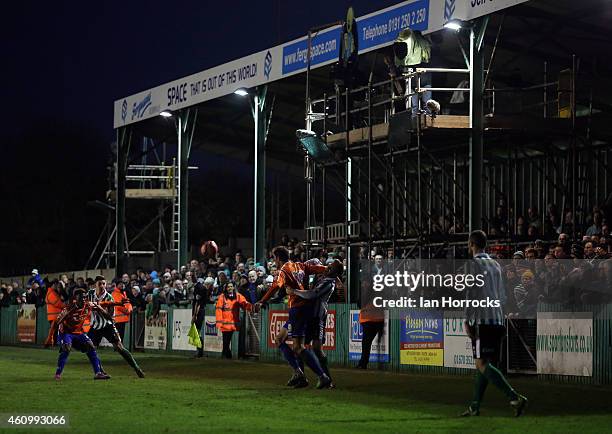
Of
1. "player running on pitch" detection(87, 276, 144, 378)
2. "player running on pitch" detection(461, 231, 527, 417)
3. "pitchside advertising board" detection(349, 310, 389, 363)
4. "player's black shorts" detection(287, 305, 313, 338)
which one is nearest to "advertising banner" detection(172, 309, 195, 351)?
"player running on pitch" detection(87, 276, 144, 378)

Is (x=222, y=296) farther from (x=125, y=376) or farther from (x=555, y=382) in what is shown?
(x=555, y=382)

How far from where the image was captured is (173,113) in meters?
38.3

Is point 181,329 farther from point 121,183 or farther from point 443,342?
point 443,342

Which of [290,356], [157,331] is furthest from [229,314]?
[290,356]

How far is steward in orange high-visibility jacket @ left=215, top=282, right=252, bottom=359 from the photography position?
1110 inches

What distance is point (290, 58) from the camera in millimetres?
31625

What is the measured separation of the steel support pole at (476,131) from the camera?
24422 mm

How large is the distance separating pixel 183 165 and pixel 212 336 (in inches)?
373

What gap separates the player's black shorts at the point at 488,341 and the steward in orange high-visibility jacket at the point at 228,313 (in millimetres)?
15037

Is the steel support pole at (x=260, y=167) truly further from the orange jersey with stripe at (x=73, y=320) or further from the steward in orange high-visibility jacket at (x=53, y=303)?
the orange jersey with stripe at (x=73, y=320)

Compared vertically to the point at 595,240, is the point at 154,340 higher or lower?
lower

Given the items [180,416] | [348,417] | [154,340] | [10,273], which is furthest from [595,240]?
[10,273]

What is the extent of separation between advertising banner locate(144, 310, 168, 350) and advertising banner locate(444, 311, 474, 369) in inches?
528

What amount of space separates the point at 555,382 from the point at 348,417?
632cm
